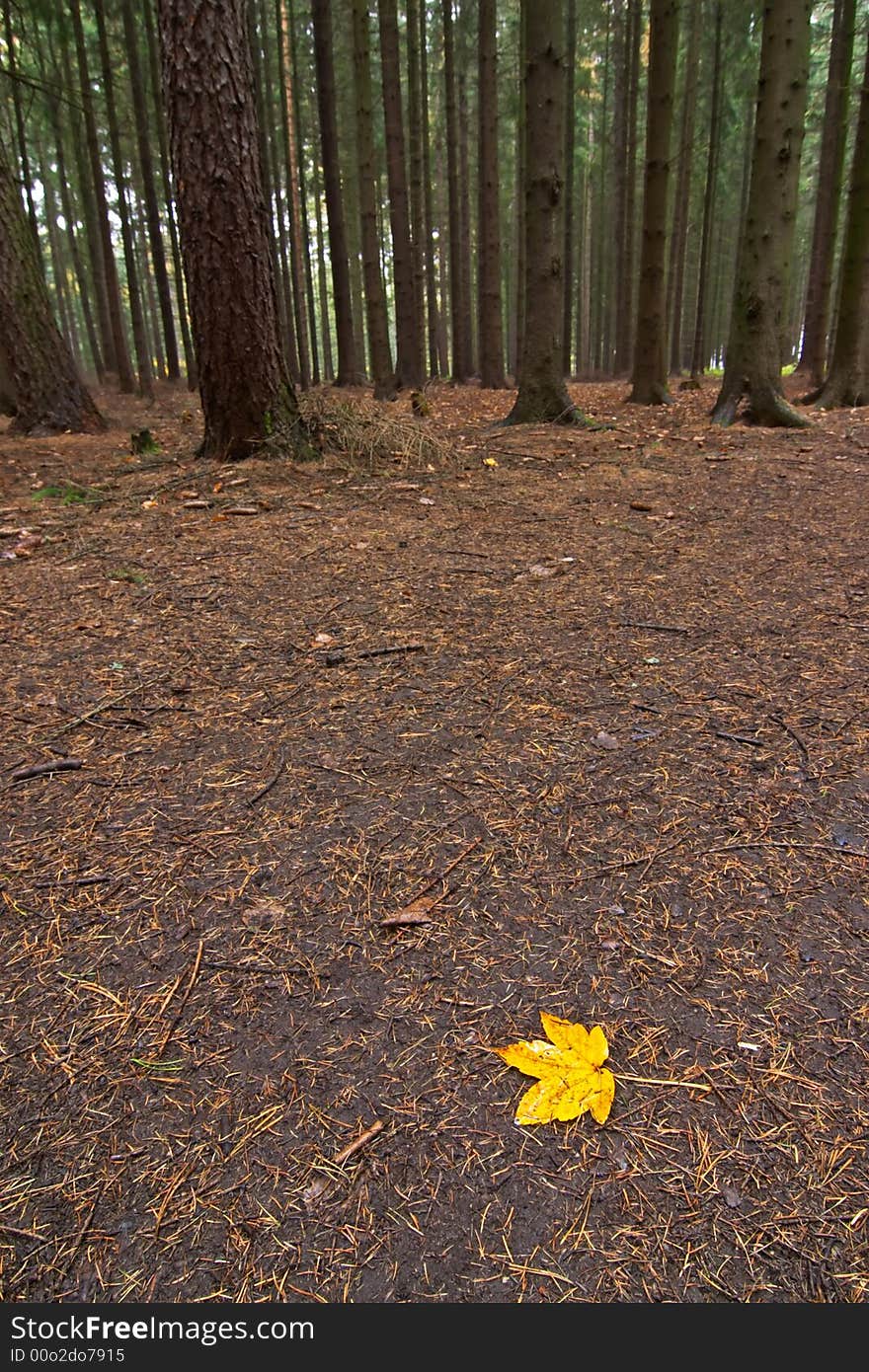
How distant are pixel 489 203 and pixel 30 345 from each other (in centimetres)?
850

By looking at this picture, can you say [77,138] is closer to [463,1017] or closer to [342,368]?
[342,368]

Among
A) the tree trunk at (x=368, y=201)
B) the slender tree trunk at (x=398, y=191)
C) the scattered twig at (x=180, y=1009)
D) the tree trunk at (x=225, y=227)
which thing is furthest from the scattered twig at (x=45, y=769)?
the slender tree trunk at (x=398, y=191)

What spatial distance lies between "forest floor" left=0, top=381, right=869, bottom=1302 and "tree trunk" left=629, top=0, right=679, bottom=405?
677 centimetres

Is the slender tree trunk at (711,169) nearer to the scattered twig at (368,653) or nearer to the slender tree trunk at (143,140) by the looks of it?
the slender tree trunk at (143,140)

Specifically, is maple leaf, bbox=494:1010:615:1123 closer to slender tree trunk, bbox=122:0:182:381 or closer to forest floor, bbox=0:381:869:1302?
forest floor, bbox=0:381:869:1302

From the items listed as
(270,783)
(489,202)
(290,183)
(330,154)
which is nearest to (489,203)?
(489,202)

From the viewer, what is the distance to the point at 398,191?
10.9 metres

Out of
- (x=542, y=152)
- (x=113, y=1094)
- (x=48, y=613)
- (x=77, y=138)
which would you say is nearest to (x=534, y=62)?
(x=542, y=152)

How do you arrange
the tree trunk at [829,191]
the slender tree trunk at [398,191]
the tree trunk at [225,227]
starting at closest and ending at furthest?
the tree trunk at [225,227]
the slender tree trunk at [398,191]
the tree trunk at [829,191]

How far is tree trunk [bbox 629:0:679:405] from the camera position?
8.64 metres

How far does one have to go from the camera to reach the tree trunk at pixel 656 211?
8.64m

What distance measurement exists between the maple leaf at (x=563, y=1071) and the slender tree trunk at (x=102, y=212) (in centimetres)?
1291

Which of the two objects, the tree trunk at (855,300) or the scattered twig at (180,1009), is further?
the tree trunk at (855,300)

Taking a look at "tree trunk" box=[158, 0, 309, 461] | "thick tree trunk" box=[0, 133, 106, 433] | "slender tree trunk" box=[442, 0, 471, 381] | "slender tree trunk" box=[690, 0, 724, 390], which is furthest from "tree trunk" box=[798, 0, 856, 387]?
"thick tree trunk" box=[0, 133, 106, 433]
